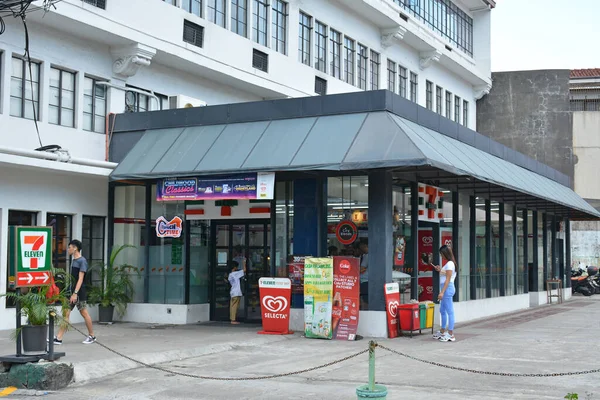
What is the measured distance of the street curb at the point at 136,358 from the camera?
11.9m

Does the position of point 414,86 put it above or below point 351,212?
above

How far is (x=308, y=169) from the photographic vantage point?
1638cm

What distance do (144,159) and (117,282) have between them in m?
3.23

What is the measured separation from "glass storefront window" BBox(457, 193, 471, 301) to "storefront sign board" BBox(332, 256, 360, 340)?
20.3ft

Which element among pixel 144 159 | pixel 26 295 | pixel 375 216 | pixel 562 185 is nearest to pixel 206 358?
pixel 26 295

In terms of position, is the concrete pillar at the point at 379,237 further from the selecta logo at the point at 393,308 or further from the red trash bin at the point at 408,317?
the red trash bin at the point at 408,317

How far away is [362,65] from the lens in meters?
32.8

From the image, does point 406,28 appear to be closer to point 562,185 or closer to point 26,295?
point 562,185

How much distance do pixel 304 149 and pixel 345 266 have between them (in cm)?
259

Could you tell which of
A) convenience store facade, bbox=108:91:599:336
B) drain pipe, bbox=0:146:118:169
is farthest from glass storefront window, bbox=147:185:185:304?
drain pipe, bbox=0:146:118:169

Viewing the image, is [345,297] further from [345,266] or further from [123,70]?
[123,70]

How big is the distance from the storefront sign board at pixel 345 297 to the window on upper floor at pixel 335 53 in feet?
49.1

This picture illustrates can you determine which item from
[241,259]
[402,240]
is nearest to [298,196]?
[402,240]

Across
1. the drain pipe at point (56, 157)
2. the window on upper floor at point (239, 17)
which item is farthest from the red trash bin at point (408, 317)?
the window on upper floor at point (239, 17)
